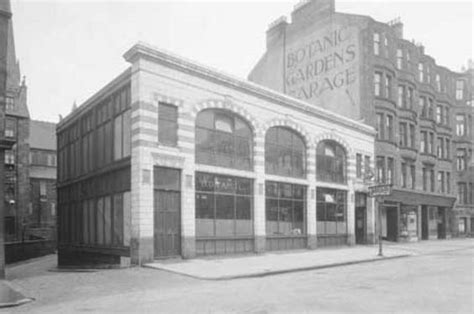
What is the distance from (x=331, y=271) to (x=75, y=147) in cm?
1767

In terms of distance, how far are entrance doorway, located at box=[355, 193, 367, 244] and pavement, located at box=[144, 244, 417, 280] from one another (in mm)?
8853

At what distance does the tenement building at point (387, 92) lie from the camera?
37.4 metres

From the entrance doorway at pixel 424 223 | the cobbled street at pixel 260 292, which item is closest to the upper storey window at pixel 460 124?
the entrance doorway at pixel 424 223

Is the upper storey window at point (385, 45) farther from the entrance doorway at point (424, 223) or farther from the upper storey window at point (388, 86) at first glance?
the entrance doorway at point (424, 223)

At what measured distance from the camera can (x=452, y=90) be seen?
5028 centimetres

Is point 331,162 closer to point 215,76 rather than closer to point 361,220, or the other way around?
point 361,220

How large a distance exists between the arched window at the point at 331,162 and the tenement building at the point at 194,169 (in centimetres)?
7

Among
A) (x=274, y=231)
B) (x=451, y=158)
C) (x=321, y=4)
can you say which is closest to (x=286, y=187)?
(x=274, y=231)

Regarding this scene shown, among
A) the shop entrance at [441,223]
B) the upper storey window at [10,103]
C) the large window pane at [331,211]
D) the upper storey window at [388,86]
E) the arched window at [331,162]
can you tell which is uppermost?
the upper storey window at [10,103]

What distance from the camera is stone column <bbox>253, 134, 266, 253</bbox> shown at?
2580 cm

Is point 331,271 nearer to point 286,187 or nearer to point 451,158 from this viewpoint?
point 286,187

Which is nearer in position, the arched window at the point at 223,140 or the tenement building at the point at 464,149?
the arched window at the point at 223,140

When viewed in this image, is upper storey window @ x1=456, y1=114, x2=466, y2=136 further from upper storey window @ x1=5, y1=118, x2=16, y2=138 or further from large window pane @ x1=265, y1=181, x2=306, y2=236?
upper storey window @ x1=5, y1=118, x2=16, y2=138

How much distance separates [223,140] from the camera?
976 inches
